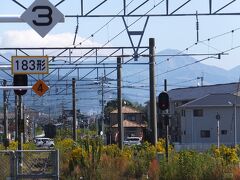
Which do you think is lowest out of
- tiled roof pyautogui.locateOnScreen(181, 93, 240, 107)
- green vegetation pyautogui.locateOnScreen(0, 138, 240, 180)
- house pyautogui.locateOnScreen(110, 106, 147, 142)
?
green vegetation pyautogui.locateOnScreen(0, 138, 240, 180)

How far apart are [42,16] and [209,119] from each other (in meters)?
59.3

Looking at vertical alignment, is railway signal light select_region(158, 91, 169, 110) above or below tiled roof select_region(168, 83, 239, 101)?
below

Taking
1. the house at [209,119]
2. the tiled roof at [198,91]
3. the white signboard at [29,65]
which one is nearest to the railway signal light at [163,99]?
the white signboard at [29,65]

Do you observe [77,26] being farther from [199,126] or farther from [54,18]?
[199,126]

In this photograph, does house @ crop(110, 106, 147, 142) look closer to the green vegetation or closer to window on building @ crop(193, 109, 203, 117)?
window on building @ crop(193, 109, 203, 117)

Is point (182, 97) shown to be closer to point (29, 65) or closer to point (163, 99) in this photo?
point (163, 99)

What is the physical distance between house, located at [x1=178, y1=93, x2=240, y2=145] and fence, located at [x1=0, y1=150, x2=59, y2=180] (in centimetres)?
4676

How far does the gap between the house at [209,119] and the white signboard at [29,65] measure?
46.6 m

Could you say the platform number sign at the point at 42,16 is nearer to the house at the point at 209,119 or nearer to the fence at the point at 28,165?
the fence at the point at 28,165

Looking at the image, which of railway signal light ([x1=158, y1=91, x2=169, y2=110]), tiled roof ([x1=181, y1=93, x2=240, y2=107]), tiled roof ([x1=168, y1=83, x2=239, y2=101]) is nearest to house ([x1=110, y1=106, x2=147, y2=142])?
tiled roof ([x1=168, y1=83, x2=239, y2=101])

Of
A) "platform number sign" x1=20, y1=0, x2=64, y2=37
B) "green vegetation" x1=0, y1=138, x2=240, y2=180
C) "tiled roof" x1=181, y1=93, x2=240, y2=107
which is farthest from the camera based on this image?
"tiled roof" x1=181, y1=93, x2=240, y2=107

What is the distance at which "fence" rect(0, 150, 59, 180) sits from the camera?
1502 cm

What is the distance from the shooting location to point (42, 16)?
34.4 feet

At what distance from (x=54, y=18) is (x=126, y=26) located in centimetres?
1143
